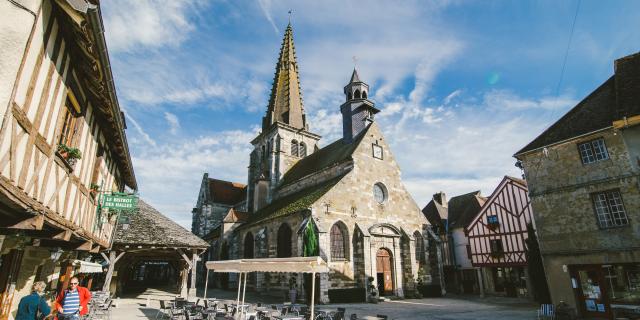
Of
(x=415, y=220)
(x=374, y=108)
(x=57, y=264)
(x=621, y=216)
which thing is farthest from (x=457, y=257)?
(x=57, y=264)

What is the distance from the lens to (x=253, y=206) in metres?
25.6

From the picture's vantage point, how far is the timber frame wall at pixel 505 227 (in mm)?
16422

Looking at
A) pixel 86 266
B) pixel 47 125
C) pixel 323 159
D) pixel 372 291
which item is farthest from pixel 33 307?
pixel 323 159

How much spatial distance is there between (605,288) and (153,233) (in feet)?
53.1

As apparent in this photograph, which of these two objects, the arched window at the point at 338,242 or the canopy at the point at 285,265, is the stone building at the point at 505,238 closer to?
the arched window at the point at 338,242

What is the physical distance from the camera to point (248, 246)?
21734mm

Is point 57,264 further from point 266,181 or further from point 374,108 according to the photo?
point 374,108

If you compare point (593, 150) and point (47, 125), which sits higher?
point (593, 150)

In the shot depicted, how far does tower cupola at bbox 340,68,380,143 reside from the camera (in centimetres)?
2142

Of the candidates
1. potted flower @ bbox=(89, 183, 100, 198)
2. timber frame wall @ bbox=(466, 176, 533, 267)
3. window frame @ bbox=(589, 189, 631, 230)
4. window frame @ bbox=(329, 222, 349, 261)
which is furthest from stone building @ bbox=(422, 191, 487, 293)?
potted flower @ bbox=(89, 183, 100, 198)

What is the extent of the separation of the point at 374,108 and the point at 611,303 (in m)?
15.5

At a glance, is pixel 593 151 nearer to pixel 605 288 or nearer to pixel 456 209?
pixel 605 288

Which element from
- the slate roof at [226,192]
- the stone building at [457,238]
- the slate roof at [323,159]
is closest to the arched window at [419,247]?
the stone building at [457,238]

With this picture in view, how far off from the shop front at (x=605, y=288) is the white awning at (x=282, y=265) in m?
9.47
